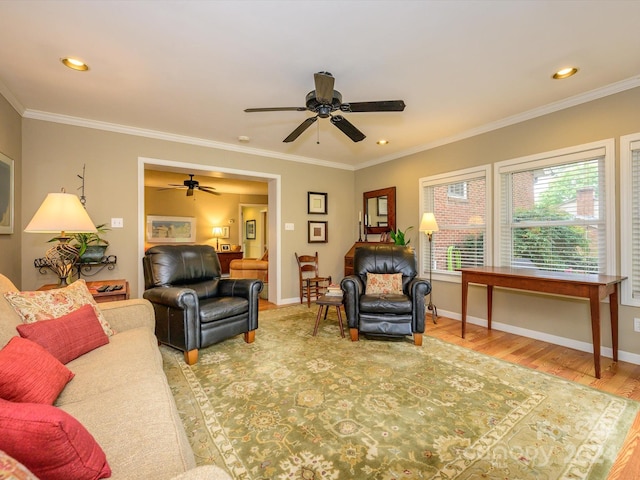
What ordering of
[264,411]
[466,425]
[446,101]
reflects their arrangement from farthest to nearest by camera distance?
[446,101] → [264,411] → [466,425]

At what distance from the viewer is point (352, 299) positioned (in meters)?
3.13

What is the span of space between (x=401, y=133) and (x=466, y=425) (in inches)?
129

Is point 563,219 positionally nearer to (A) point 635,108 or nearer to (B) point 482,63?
(A) point 635,108

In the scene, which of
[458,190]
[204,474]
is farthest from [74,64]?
[458,190]

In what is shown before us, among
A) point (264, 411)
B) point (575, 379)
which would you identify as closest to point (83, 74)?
point (264, 411)

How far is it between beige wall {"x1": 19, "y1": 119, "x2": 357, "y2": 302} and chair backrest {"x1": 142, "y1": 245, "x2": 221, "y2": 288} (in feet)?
2.52

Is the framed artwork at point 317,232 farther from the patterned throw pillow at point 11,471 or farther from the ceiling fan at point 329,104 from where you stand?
the patterned throw pillow at point 11,471

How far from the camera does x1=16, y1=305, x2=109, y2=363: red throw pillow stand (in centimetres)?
147

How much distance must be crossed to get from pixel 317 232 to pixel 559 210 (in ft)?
11.1

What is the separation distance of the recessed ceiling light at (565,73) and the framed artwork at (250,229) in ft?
25.9

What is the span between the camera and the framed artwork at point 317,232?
205 inches

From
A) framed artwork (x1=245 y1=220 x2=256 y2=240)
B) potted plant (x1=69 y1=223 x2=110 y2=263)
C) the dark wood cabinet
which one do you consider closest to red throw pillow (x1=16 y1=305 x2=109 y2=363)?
potted plant (x1=69 y1=223 x2=110 y2=263)

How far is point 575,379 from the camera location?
2326mm

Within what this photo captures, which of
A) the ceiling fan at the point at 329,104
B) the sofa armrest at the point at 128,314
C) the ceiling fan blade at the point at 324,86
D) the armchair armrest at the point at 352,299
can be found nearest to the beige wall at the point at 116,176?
the sofa armrest at the point at 128,314
